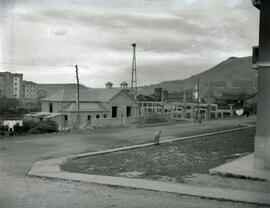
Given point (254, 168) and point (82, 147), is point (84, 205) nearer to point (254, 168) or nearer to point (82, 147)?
point (254, 168)

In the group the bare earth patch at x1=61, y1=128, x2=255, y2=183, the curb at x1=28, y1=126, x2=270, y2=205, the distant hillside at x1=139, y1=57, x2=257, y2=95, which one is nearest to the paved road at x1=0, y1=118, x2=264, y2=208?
the curb at x1=28, y1=126, x2=270, y2=205

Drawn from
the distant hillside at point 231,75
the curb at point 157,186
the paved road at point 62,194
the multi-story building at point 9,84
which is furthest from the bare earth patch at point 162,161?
the multi-story building at point 9,84

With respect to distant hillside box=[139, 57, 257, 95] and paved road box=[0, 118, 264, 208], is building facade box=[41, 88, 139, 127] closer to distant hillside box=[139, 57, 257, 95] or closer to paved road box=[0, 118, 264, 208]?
paved road box=[0, 118, 264, 208]

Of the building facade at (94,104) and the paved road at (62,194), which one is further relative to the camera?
the building facade at (94,104)

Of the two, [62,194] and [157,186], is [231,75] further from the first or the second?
[62,194]

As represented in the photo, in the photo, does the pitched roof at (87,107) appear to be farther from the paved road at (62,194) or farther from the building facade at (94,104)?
the paved road at (62,194)

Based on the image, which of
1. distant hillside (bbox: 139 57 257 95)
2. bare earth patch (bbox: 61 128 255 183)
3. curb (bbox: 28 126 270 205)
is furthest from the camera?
bare earth patch (bbox: 61 128 255 183)

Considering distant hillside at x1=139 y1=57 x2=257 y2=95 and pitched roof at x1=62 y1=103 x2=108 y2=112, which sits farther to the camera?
pitched roof at x1=62 y1=103 x2=108 y2=112

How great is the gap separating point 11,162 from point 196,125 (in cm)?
993

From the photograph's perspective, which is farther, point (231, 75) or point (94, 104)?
point (94, 104)

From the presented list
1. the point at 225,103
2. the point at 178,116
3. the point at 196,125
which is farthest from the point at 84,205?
the point at 196,125

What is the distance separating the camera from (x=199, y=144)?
466 inches

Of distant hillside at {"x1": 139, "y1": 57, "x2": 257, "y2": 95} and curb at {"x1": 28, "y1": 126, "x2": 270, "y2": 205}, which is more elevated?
distant hillside at {"x1": 139, "y1": 57, "x2": 257, "y2": 95}

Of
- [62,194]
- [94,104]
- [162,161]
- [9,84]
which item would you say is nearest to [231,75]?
[62,194]
